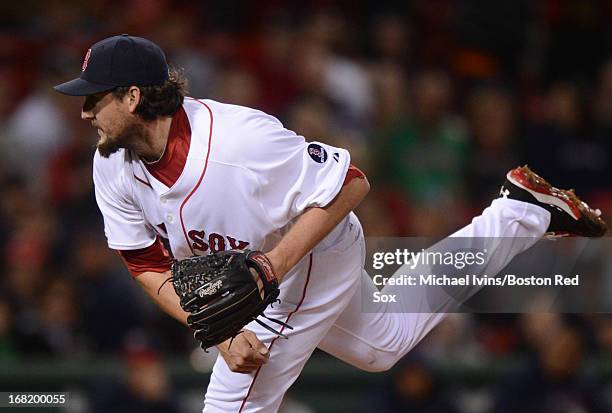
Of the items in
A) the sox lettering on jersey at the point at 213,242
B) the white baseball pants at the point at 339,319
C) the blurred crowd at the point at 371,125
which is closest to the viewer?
the sox lettering on jersey at the point at 213,242

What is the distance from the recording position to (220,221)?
3252 mm

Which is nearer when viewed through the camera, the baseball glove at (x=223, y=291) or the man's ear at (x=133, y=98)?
the baseball glove at (x=223, y=291)

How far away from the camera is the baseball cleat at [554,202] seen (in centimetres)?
385

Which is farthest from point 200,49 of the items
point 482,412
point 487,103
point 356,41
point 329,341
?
point 329,341

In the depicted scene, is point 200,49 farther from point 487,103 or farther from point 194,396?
point 194,396

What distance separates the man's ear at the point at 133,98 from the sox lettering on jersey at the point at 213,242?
0.39 m

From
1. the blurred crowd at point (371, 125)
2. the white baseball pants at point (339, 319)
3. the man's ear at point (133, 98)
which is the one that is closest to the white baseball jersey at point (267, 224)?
the white baseball pants at point (339, 319)

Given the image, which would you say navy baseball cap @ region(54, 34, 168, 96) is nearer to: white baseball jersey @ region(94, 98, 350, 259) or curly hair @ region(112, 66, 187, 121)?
curly hair @ region(112, 66, 187, 121)

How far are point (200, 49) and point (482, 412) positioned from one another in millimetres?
2635

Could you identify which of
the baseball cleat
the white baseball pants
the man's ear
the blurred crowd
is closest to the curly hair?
the man's ear

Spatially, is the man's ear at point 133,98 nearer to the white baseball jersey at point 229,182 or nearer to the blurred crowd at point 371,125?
the white baseball jersey at point 229,182

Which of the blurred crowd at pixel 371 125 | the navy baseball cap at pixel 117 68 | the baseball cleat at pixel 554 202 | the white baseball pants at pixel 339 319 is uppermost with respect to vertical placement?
the navy baseball cap at pixel 117 68

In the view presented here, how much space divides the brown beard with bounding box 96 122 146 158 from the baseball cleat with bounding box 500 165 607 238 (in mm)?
1320

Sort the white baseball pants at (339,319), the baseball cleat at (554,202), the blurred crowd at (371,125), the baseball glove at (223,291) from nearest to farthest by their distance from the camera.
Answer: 1. the baseball glove at (223,291)
2. the white baseball pants at (339,319)
3. the baseball cleat at (554,202)
4. the blurred crowd at (371,125)
